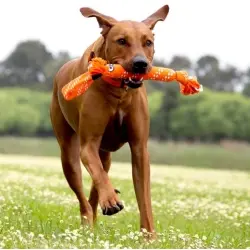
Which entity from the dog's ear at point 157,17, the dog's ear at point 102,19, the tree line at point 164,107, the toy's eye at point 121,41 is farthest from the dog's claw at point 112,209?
the tree line at point 164,107

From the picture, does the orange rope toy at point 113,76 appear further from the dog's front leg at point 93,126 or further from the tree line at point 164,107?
the tree line at point 164,107

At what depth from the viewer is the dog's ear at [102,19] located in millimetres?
7285

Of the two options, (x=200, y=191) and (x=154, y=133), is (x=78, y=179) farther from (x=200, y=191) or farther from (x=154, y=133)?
(x=154, y=133)

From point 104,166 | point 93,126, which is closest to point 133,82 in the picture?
point 93,126

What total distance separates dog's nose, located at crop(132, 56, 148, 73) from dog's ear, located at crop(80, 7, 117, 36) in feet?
1.94

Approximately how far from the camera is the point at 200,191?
17906 mm

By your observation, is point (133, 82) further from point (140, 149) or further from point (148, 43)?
Result: point (140, 149)

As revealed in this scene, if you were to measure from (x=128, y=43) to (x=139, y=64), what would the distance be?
0.29 metres

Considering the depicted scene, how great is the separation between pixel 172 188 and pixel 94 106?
1095 centimetres

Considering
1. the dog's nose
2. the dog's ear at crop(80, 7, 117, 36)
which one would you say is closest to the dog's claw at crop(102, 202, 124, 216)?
the dog's nose

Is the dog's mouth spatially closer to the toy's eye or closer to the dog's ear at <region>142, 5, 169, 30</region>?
the toy's eye

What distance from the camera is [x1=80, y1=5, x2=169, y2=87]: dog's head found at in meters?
6.90

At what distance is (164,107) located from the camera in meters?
92.8

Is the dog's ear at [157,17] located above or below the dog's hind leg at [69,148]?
above
